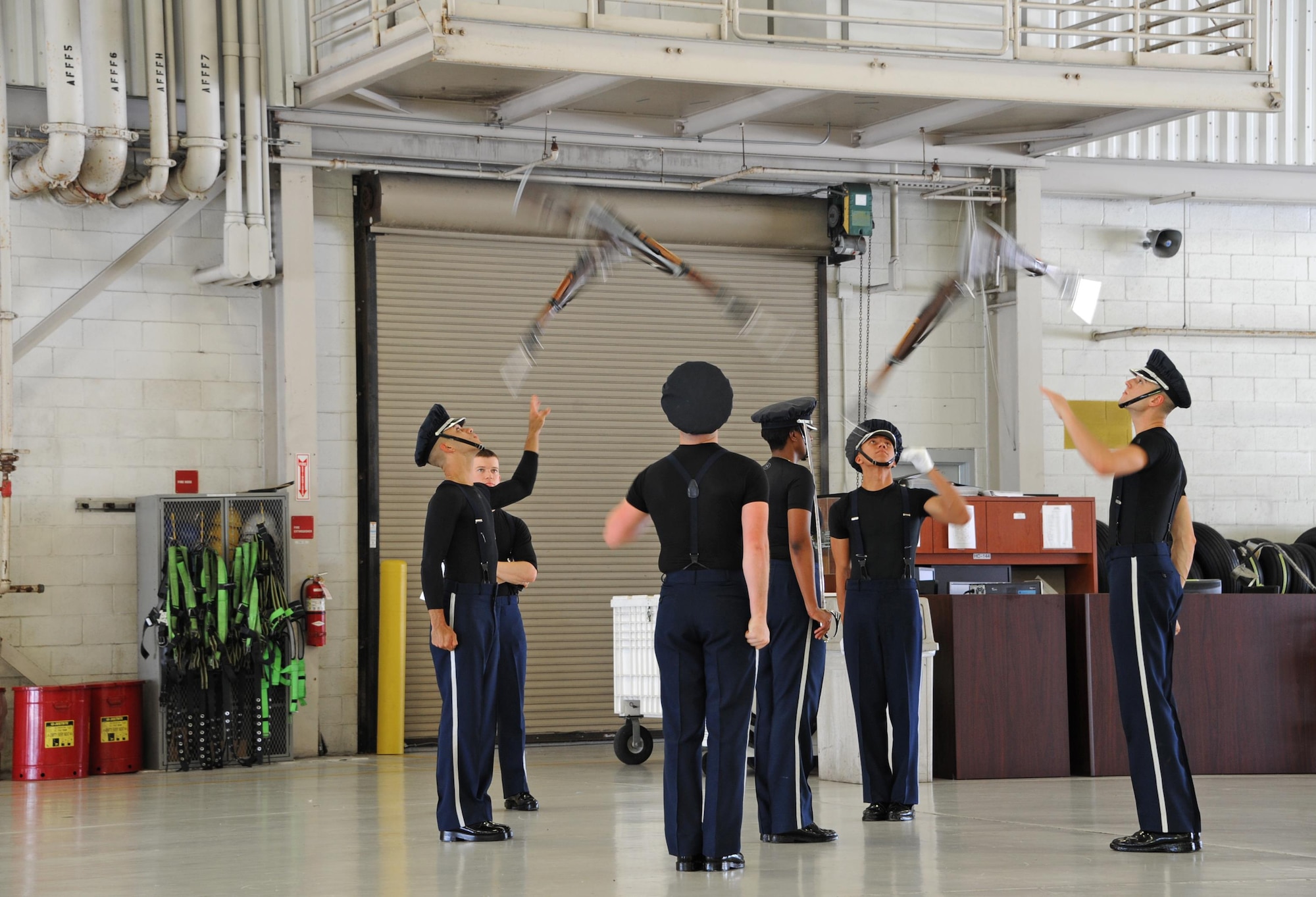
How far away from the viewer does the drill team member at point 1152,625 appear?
19.9 feet

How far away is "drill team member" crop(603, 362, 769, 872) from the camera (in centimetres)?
554

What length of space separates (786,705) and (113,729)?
5.59m

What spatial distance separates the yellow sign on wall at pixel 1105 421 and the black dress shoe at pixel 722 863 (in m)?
8.46

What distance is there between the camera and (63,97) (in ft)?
32.8

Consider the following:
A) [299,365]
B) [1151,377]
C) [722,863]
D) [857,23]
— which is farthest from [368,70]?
[722,863]

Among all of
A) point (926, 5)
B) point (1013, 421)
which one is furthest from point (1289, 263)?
point (926, 5)

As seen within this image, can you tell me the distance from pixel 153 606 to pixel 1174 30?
9338 mm

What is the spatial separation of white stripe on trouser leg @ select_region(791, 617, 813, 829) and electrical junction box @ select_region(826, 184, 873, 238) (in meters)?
6.34

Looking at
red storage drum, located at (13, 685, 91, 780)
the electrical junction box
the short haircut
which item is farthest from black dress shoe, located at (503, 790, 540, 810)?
the electrical junction box

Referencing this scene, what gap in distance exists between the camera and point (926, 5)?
1198cm

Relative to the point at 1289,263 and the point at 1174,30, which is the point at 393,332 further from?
the point at 1289,263

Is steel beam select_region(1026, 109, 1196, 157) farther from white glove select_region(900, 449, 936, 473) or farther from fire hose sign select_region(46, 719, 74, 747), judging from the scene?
fire hose sign select_region(46, 719, 74, 747)

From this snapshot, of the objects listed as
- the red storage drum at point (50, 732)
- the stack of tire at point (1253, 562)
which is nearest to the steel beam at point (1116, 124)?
the stack of tire at point (1253, 562)

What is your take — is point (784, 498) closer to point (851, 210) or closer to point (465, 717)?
point (465, 717)
